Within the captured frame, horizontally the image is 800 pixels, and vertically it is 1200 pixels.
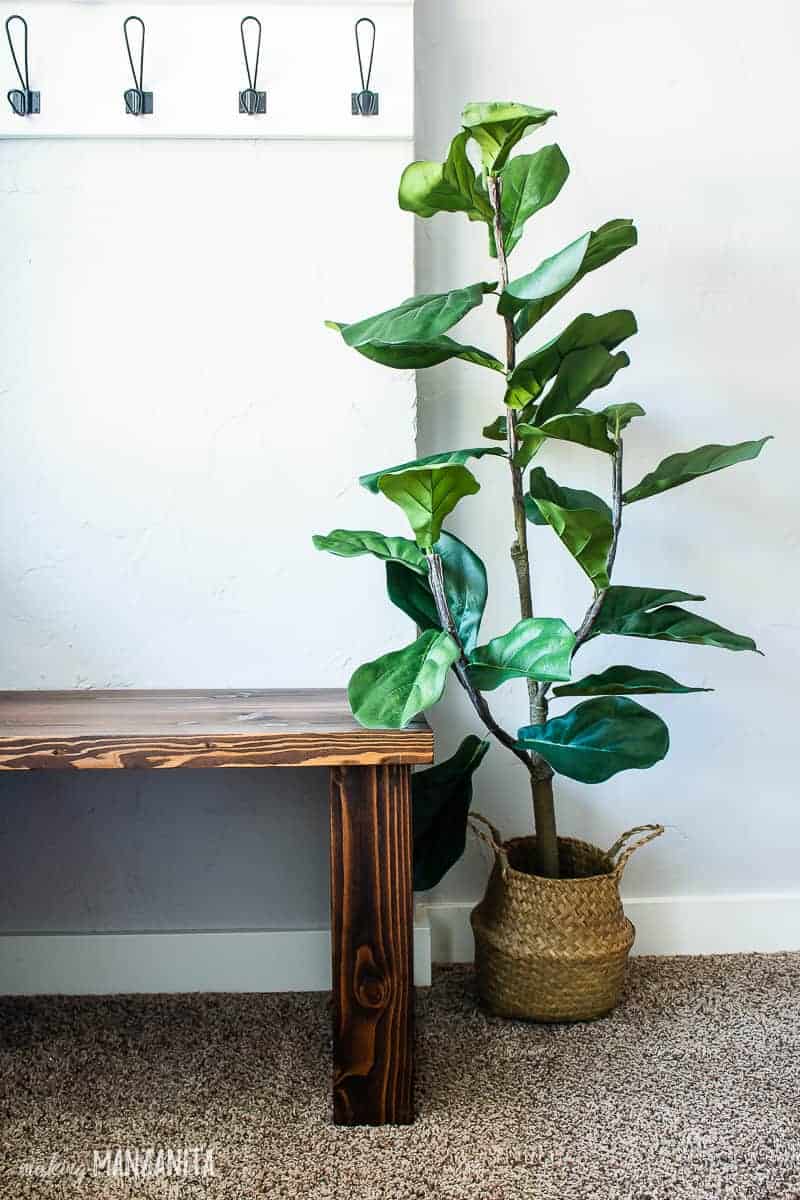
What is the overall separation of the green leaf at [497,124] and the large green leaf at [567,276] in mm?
146

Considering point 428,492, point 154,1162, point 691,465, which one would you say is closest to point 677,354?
point 691,465

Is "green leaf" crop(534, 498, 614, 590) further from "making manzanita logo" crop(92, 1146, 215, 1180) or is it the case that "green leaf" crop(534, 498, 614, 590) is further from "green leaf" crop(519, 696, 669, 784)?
"making manzanita logo" crop(92, 1146, 215, 1180)

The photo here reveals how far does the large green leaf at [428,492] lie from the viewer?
4.09 feet

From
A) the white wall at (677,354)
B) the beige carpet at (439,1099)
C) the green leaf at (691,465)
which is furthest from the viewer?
the white wall at (677,354)

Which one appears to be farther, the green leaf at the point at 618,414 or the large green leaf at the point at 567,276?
the green leaf at the point at 618,414

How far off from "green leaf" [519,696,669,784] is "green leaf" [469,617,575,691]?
0.46 ft

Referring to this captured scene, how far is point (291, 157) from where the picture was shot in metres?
1.58

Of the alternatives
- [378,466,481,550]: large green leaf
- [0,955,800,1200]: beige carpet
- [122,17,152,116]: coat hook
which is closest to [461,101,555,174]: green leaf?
[378,466,481,550]: large green leaf

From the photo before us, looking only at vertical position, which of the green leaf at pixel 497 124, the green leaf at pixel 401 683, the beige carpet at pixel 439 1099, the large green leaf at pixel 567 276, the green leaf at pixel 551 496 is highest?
the green leaf at pixel 497 124

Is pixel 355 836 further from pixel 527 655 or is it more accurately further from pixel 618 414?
pixel 618 414

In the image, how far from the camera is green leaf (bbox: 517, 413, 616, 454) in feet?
4.43

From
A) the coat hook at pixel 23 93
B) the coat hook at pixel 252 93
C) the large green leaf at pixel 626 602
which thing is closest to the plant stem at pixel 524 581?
the large green leaf at pixel 626 602

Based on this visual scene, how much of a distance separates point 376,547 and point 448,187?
0.48 m

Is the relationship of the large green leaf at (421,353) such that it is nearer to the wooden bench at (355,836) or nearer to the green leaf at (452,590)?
the green leaf at (452,590)
